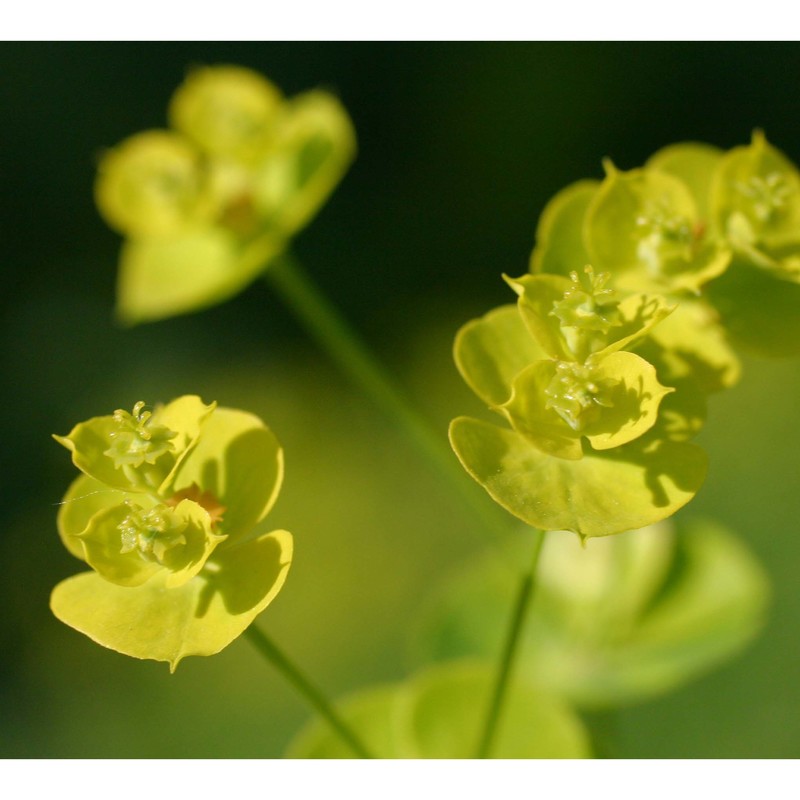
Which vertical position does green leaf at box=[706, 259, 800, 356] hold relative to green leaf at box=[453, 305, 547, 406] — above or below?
below

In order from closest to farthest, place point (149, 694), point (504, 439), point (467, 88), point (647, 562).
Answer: point (504, 439), point (647, 562), point (149, 694), point (467, 88)

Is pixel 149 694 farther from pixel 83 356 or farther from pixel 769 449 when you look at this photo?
pixel 769 449

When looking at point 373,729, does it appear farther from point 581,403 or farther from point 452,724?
point 581,403

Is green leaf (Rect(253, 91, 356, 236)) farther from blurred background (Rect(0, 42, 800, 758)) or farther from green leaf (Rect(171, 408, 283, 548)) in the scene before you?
blurred background (Rect(0, 42, 800, 758))

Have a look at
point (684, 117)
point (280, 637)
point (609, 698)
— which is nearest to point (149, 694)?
point (280, 637)

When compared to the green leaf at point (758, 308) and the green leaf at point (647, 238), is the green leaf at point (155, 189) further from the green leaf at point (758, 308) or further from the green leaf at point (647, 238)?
the green leaf at point (758, 308)

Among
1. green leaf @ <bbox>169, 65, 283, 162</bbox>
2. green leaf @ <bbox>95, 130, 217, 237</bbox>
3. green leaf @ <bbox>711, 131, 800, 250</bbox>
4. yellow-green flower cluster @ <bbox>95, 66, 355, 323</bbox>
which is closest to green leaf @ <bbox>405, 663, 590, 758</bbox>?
green leaf @ <bbox>711, 131, 800, 250</bbox>

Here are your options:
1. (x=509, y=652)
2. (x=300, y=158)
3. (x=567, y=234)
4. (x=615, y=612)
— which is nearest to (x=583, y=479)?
(x=509, y=652)
